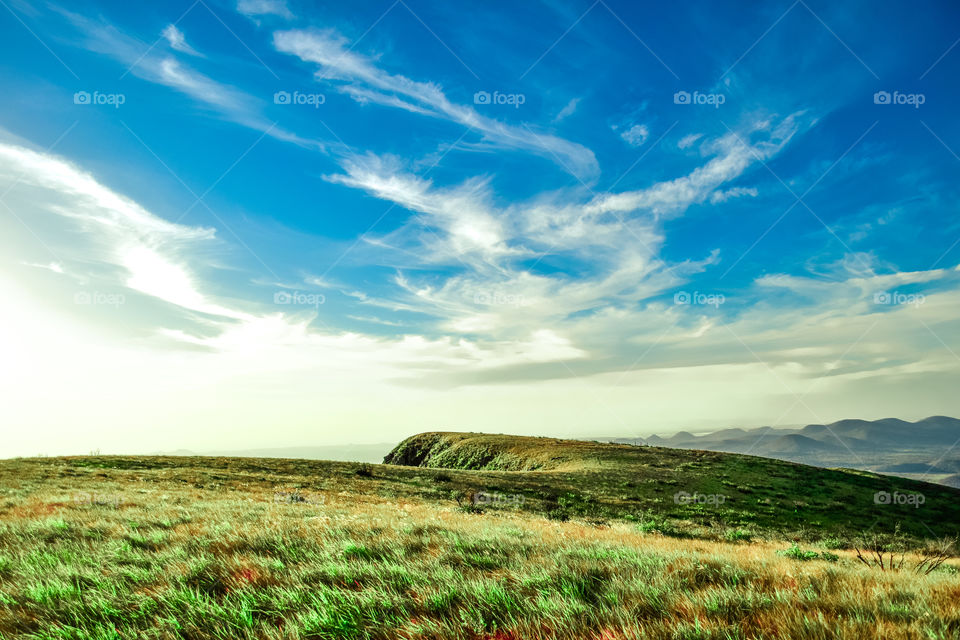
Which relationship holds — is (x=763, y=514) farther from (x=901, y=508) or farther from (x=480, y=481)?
(x=480, y=481)

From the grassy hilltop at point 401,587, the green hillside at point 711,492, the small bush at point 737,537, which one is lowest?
the green hillside at point 711,492

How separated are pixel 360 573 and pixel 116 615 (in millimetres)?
2153

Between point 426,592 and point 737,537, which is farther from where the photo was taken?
point 737,537

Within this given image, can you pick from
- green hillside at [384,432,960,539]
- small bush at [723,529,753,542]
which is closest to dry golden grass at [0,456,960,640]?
small bush at [723,529,753,542]

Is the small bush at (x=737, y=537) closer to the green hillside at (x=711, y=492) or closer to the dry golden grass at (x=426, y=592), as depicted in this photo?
the green hillside at (x=711, y=492)

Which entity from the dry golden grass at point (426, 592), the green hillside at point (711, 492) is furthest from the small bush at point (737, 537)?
the dry golden grass at point (426, 592)

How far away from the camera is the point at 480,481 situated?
37.4 meters

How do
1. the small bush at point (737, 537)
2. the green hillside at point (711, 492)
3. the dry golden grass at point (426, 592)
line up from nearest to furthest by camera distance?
the dry golden grass at point (426, 592), the small bush at point (737, 537), the green hillside at point (711, 492)

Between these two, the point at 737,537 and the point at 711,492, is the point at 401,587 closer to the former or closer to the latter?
the point at 737,537

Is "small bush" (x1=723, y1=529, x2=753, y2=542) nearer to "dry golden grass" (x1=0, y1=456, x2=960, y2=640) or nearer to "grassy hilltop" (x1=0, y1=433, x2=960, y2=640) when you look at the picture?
"grassy hilltop" (x1=0, y1=433, x2=960, y2=640)

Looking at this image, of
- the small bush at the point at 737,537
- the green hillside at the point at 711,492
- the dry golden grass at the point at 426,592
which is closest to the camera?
the dry golden grass at the point at 426,592

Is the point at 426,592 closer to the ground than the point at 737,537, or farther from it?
farther from it

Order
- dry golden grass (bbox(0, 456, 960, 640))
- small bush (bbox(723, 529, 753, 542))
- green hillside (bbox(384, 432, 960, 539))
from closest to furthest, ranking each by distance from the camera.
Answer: dry golden grass (bbox(0, 456, 960, 640)) < small bush (bbox(723, 529, 753, 542)) < green hillside (bbox(384, 432, 960, 539))

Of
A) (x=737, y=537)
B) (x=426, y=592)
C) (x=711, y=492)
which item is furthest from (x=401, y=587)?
(x=711, y=492)
